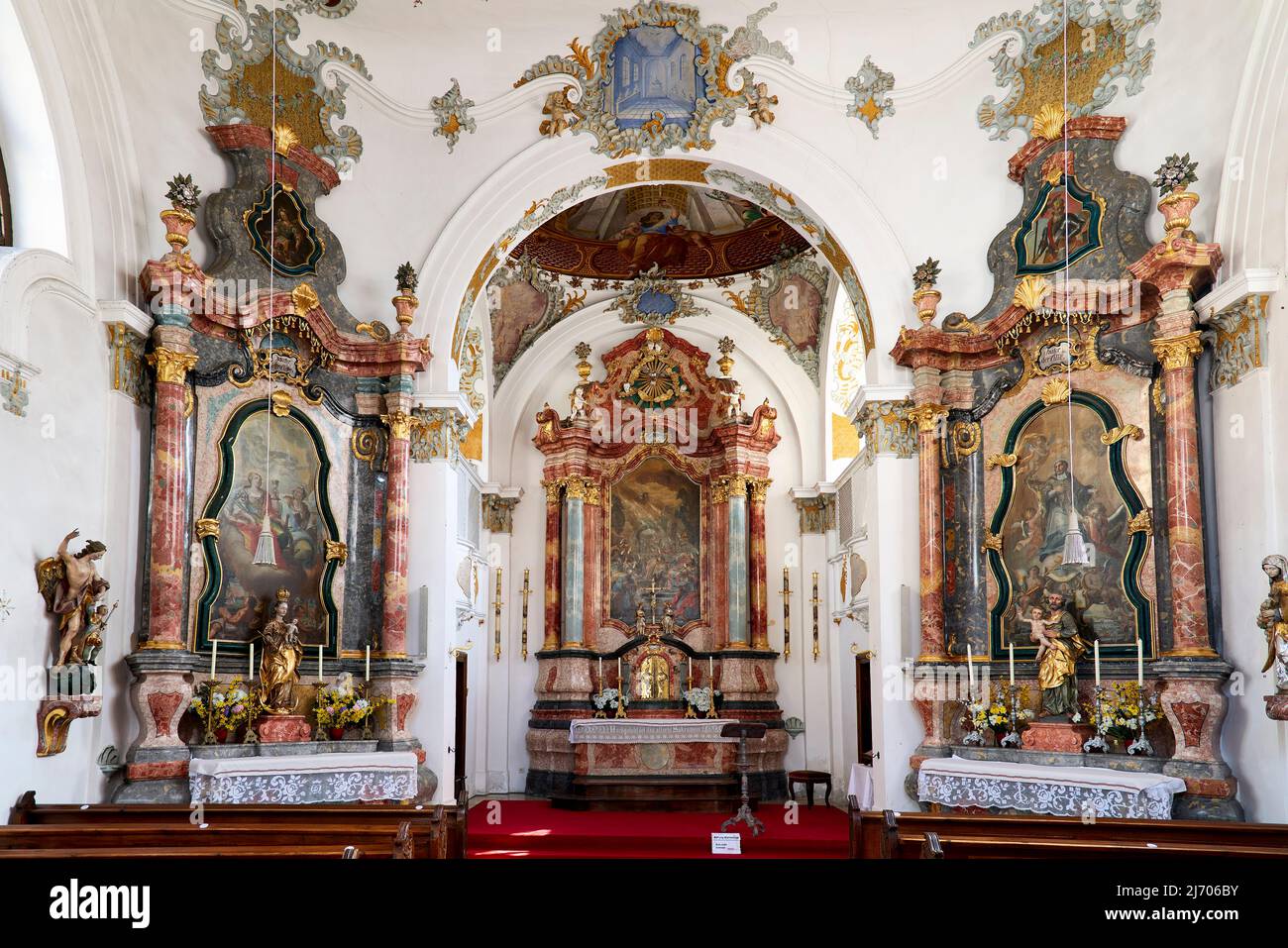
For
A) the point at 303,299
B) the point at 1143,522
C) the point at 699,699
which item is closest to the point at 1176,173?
the point at 1143,522

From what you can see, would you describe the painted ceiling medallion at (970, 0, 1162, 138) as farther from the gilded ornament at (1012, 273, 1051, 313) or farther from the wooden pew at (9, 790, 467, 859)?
the wooden pew at (9, 790, 467, 859)

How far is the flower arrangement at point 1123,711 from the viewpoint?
10.2m

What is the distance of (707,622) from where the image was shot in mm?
18219

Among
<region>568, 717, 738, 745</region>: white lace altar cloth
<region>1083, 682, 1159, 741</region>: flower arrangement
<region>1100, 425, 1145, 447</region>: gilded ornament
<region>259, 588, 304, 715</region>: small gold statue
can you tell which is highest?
<region>1100, 425, 1145, 447</region>: gilded ornament

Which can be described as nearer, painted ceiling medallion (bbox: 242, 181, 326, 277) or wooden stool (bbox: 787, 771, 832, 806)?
painted ceiling medallion (bbox: 242, 181, 326, 277)

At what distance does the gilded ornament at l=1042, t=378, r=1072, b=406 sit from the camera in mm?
11336

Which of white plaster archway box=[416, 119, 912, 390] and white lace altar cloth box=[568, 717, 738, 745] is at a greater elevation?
white plaster archway box=[416, 119, 912, 390]

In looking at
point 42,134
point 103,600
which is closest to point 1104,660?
point 103,600

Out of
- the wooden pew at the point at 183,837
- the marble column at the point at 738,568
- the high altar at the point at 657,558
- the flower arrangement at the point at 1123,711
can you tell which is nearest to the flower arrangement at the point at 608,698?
the high altar at the point at 657,558

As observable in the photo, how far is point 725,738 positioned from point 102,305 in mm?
10143

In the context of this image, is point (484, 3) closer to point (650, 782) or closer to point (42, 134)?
point (42, 134)

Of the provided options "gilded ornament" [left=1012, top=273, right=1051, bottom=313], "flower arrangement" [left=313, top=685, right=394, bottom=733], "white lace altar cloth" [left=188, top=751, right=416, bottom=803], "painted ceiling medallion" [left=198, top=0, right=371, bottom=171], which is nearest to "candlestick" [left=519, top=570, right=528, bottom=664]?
"flower arrangement" [left=313, top=685, right=394, bottom=733]

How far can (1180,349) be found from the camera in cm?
1005

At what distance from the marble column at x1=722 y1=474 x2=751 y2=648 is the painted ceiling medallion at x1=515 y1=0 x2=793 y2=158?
6.29 m
